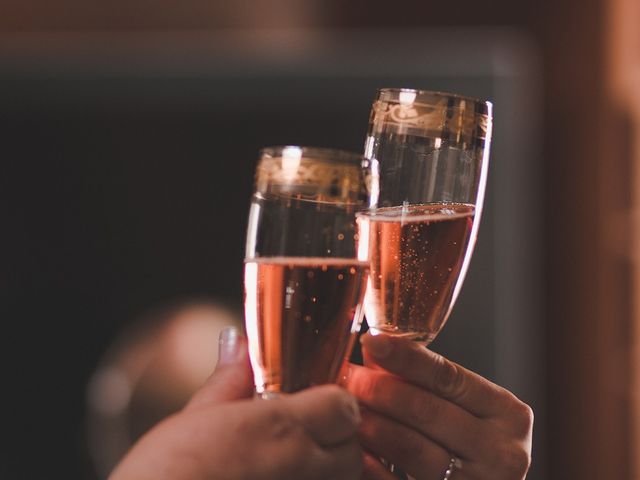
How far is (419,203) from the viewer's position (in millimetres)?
871

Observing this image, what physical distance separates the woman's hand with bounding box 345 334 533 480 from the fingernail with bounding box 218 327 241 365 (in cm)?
11

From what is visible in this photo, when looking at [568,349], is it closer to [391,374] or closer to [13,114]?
[13,114]

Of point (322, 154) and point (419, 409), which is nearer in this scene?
point (322, 154)

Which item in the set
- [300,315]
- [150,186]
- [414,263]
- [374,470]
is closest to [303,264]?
[300,315]

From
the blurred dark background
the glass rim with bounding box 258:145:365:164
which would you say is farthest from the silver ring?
the blurred dark background

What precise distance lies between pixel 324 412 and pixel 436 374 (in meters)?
0.22

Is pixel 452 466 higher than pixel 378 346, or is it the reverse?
pixel 378 346

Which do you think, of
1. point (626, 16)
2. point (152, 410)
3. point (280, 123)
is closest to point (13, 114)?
point (280, 123)

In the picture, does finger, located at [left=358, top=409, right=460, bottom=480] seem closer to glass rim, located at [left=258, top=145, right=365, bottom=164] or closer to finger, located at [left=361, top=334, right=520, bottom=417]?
finger, located at [left=361, top=334, right=520, bottom=417]

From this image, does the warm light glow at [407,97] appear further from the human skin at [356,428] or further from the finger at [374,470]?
the finger at [374,470]

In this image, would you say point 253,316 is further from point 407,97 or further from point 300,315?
point 407,97

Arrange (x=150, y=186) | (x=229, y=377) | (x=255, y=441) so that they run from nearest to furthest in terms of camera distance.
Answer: (x=255, y=441) → (x=229, y=377) → (x=150, y=186)

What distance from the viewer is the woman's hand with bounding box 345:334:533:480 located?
2.86 ft

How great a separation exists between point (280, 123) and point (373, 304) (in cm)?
256
